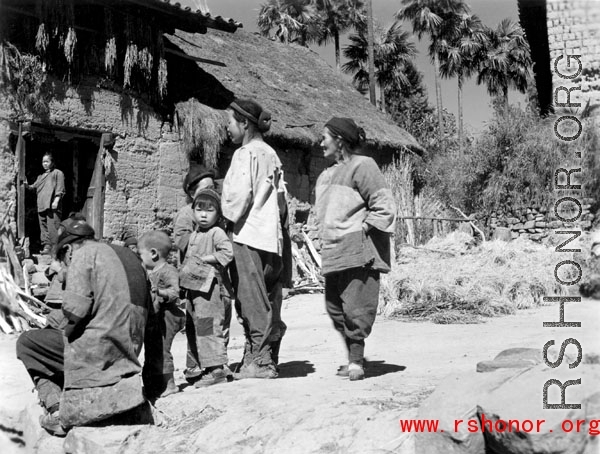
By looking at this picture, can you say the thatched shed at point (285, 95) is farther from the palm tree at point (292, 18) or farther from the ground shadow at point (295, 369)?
the palm tree at point (292, 18)

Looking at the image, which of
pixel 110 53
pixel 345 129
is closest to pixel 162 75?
pixel 110 53

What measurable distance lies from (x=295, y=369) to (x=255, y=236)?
1.04 meters

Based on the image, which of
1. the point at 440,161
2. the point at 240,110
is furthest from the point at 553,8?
the point at 440,161

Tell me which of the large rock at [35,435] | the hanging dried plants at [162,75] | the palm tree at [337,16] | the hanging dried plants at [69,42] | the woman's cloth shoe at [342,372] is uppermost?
the palm tree at [337,16]

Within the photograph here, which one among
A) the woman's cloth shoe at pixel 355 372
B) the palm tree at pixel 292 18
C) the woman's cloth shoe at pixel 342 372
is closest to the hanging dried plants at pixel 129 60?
the woman's cloth shoe at pixel 342 372

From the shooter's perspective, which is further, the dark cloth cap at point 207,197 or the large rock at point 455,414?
the dark cloth cap at point 207,197

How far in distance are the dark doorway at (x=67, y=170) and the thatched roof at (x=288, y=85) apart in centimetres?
236

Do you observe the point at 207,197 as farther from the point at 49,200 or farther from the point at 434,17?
the point at 434,17

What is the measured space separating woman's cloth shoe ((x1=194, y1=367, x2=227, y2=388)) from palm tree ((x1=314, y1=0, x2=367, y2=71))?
2897cm

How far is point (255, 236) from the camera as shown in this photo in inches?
175

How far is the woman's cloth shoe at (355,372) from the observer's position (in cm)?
425

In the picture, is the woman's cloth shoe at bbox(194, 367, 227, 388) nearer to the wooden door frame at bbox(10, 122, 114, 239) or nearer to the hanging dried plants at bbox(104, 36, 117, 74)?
the wooden door frame at bbox(10, 122, 114, 239)

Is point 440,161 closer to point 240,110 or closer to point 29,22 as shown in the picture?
point 29,22

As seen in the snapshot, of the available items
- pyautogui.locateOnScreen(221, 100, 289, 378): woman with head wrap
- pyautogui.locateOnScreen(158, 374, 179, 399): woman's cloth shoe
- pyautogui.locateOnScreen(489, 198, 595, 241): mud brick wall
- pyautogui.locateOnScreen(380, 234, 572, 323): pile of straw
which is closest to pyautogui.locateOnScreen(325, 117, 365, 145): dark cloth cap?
pyautogui.locateOnScreen(221, 100, 289, 378): woman with head wrap
